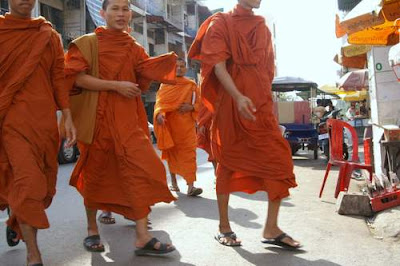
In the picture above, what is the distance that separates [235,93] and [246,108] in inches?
6.5

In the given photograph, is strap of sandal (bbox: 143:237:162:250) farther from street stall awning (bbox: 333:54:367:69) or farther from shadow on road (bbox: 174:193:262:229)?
street stall awning (bbox: 333:54:367:69)

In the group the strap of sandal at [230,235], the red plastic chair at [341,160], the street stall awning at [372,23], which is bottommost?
the strap of sandal at [230,235]

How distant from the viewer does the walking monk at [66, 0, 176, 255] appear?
11.3ft

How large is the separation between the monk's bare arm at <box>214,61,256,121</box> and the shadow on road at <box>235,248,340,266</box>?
0.92 meters

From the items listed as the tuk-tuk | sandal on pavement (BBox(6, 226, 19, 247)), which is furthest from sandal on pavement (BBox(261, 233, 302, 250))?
the tuk-tuk

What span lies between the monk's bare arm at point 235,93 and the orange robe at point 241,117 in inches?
2.5

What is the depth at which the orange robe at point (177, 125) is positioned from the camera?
20.9ft

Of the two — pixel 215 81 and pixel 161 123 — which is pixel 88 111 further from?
pixel 161 123

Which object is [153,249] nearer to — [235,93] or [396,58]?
[235,93]

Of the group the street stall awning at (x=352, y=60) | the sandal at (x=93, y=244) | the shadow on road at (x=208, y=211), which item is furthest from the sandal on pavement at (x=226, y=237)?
the street stall awning at (x=352, y=60)

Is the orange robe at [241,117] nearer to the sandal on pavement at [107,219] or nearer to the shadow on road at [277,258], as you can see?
the shadow on road at [277,258]

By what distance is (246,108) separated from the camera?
3.25 metres

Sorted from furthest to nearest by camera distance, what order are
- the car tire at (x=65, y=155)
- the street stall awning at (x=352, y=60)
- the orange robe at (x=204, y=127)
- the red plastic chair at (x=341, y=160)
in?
the car tire at (x=65, y=155) → the street stall awning at (x=352, y=60) → the red plastic chair at (x=341, y=160) → the orange robe at (x=204, y=127)

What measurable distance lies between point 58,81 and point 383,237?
105 inches
